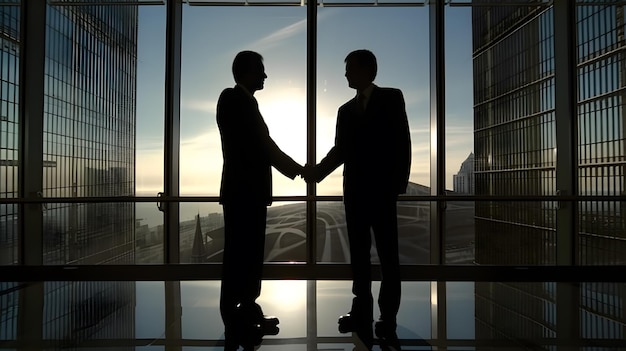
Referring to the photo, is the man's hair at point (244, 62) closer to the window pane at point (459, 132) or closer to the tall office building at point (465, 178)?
the window pane at point (459, 132)

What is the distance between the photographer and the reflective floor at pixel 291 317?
2076 mm

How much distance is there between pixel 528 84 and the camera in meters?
4.33

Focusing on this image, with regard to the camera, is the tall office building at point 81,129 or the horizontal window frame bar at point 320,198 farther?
the tall office building at point 81,129

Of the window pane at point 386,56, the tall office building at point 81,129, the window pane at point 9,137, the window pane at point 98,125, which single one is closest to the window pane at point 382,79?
the window pane at point 386,56

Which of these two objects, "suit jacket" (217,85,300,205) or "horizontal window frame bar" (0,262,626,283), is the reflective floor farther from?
"suit jacket" (217,85,300,205)

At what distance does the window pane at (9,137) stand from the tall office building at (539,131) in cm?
501

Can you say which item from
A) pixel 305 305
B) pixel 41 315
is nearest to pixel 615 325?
pixel 305 305

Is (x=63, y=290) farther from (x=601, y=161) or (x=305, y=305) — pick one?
(x=601, y=161)

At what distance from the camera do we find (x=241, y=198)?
206 centimetres

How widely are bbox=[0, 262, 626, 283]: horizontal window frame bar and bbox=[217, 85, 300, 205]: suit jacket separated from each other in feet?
6.57

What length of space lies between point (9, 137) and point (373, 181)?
4.15 m

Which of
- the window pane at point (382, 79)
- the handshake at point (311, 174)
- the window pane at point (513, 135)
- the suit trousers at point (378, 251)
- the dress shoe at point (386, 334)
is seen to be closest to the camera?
the dress shoe at point (386, 334)

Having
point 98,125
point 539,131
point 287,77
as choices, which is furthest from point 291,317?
point 539,131

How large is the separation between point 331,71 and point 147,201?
7.77ft
